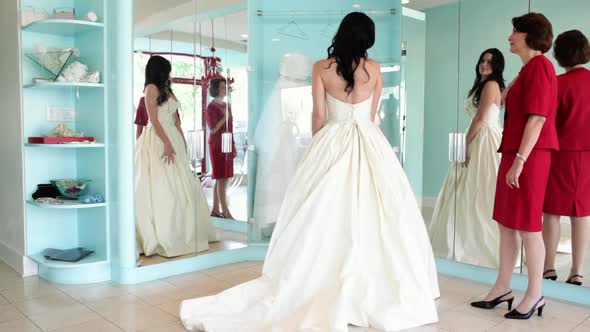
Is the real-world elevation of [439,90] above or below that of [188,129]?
above

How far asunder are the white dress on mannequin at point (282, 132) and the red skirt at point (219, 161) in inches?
11.7

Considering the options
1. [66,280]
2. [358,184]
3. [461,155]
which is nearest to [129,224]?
[66,280]

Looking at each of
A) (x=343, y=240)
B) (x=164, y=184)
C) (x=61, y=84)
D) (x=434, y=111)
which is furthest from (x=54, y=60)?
(x=434, y=111)

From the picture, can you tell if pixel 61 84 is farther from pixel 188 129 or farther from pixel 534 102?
pixel 534 102

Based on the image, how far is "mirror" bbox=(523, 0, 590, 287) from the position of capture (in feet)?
10.5

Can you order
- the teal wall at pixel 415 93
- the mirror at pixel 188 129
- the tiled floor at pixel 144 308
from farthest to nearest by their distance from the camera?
1. the teal wall at pixel 415 93
2. the mirror at pixel 188 129
3. the tiled floor at pixel 144 308

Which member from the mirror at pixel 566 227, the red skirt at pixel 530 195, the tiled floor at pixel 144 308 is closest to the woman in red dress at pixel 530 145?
the red skirt at pixel 530 195

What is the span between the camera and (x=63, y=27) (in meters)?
3.63

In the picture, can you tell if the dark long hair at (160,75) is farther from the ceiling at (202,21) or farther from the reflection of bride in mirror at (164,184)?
the ceiling at (202,21)

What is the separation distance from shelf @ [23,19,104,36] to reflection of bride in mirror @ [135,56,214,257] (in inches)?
20.5

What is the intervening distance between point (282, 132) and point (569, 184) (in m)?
2.27

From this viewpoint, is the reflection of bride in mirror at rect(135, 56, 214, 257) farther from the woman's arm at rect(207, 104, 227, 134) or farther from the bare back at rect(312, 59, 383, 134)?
the bare back at rect(312, 59, 383, 134)

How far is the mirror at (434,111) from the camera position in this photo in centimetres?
389

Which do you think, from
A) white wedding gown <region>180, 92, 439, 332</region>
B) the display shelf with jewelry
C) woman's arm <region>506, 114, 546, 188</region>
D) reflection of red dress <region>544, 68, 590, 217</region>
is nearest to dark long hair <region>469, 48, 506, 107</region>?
reflection of red dress <region>544, 68, 590, 217</region>
